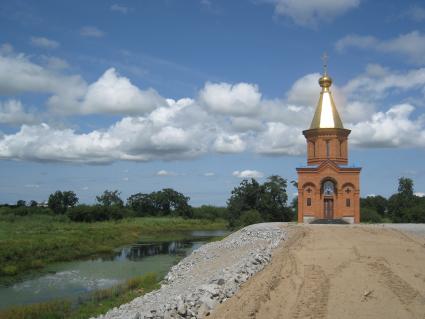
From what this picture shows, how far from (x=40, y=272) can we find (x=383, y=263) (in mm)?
17051

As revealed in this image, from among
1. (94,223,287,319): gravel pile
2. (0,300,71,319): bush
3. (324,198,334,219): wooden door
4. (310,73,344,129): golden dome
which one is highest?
(310,73,344,129): golden dome

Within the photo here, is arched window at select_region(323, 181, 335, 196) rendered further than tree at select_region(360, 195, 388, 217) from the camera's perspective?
No

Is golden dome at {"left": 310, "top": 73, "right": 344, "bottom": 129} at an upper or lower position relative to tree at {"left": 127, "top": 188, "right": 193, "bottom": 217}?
upper

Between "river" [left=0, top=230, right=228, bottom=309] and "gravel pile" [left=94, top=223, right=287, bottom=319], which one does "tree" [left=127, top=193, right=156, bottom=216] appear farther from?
"gravel pile" [left=94, top=223, right=287, bottom=319]

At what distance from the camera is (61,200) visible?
297ft

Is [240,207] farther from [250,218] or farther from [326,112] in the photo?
[326,112]

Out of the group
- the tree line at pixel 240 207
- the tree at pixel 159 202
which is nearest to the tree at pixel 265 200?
the tree line at pixel 240 207

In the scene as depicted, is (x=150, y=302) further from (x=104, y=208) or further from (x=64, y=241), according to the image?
(x=104, y=208)

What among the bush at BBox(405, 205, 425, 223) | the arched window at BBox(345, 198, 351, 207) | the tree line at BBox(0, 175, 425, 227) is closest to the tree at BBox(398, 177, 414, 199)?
the tree line at BBox(0, 175, 425, 227)

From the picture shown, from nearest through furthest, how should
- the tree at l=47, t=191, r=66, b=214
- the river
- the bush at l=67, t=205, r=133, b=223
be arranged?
the river < the bush at l=67, t=205, r=133, b=223 < the tree at l=47, t=191, r=66, b=214

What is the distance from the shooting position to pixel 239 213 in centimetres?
5231

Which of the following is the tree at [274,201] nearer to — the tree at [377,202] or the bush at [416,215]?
the bush at [416,215]

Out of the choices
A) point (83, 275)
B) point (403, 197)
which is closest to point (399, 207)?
point (403, 197)

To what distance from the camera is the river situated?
17.6m
